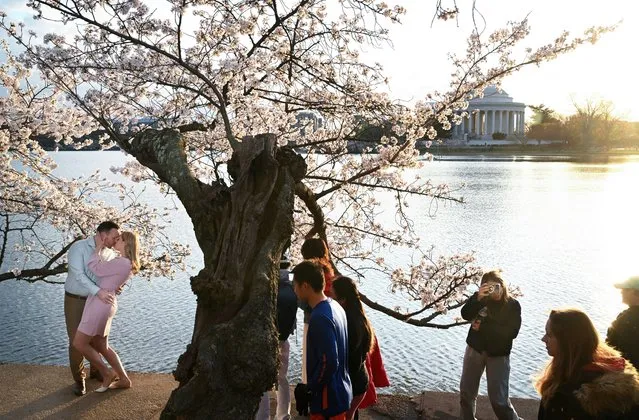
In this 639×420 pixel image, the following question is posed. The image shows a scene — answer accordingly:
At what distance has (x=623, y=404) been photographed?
2.43 meters

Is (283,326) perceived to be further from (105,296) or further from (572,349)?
(572,349)

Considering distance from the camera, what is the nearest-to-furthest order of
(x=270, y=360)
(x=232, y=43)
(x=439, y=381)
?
1. (x=270, y=360)
2. (x=232, y=43)
3. (x=439, y=381)

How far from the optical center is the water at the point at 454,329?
9.90 m

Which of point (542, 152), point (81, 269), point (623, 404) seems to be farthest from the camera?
point (542, 152)

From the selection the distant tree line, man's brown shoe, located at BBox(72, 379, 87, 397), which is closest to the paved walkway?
man's brown shoe, located at BBox(72, 379, 87, 397)

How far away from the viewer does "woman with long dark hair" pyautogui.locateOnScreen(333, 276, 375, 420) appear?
3.65 metres

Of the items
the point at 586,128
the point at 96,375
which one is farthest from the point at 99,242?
the point at 586,128

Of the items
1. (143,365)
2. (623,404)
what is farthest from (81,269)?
(143,365)

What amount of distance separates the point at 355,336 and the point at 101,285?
7.56ft

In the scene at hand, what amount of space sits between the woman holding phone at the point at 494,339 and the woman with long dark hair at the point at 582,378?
1.66m

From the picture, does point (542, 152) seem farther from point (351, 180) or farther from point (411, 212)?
point (351, 180)

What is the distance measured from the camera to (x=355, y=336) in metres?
3.65

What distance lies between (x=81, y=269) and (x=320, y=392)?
2530mm

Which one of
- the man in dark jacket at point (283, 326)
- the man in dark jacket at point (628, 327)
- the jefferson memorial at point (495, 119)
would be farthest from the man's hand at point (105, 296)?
the jefferson memorial at point (495, 119)
